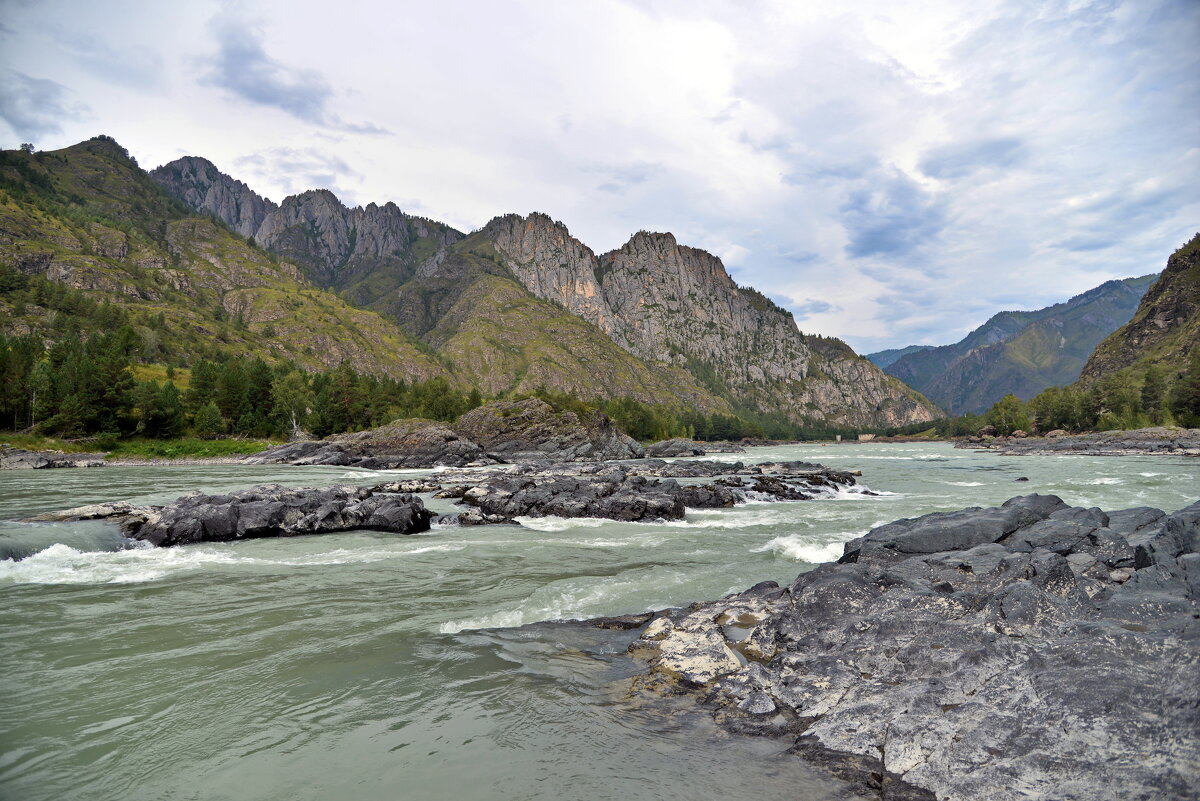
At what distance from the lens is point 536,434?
119500 millimetres

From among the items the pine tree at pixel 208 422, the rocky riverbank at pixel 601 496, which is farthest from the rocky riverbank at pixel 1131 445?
the pine tree at pixel 208 422

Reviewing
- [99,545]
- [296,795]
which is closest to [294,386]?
[99,545]

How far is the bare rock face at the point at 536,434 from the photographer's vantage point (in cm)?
11425

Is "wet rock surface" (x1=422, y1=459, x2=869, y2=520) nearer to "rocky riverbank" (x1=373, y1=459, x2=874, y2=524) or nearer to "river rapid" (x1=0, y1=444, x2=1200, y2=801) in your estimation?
"rocky riverbank" (x1=373, y1=459, x2=874, y2=524)

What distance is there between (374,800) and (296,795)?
3.44 feet

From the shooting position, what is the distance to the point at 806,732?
764 cm

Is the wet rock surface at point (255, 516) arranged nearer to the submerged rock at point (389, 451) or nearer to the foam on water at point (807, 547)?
the foam on water at point (807, 547)

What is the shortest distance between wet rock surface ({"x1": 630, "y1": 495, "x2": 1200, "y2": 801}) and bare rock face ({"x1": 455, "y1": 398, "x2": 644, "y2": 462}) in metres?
96.8

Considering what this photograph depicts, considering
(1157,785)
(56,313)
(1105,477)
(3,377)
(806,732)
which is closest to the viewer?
(1157,785)

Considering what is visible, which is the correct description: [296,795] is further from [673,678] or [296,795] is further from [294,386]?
[294,386]

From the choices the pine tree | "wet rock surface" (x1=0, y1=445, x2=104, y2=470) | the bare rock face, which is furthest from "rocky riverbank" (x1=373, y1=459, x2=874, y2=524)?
the pine tree

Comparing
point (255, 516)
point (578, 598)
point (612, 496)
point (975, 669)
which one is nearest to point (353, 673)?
point (578, 598)

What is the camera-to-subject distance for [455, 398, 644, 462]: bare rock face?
11425 cm

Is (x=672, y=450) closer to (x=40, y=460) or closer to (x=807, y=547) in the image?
(x=40, y=460)
